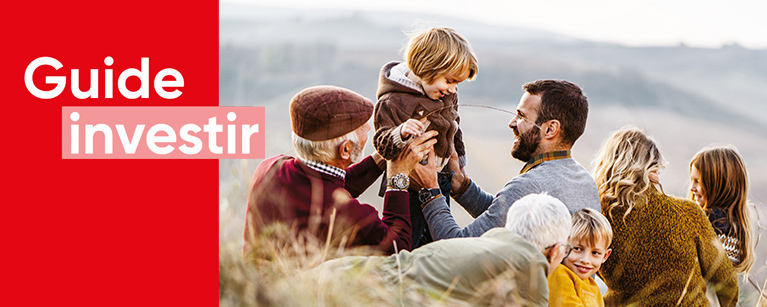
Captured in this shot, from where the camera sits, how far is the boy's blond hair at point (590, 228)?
3363 millimetres

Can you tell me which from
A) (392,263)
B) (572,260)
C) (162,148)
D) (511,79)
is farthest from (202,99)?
(511,79)

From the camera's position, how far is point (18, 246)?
289 centimetres

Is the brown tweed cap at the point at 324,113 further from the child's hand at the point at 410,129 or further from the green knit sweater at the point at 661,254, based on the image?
the green knit sweater at the point at 661,254

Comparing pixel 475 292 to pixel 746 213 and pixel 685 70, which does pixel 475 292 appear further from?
pixel 685 70

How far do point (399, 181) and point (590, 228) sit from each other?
1018 millimetres

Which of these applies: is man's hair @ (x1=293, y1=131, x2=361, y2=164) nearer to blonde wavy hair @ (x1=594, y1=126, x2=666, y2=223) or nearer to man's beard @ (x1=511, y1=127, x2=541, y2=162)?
man's beard @ (x1=511, y1=127, x2=541, y2=162)

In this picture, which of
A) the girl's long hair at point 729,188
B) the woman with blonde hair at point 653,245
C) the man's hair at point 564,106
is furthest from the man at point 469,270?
the girl's long hair at point 729,188

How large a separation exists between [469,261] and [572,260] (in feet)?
3.62

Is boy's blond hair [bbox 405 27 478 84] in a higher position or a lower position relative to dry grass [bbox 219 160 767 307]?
higher

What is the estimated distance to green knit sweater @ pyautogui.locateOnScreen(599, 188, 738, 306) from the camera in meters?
3.64

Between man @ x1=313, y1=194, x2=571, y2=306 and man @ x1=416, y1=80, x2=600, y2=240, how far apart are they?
30.6 inches

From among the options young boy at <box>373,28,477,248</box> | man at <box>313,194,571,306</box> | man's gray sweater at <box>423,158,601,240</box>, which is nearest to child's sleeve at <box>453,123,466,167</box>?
young boy at <box>373,28,477,248</box>

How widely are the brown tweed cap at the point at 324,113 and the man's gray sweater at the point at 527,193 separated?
0.63 metres

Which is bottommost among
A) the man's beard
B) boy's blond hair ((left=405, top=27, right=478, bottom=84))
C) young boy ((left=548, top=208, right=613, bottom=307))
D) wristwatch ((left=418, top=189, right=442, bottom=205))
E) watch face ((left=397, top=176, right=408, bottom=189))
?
young boy ((left=548, top=208, right=613, bottom=307))
